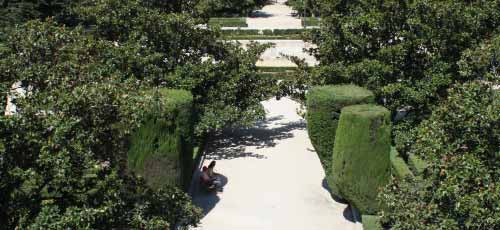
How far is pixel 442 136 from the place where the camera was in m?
8.74

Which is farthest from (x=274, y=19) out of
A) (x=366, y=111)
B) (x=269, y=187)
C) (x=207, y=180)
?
(x=366, y=111)

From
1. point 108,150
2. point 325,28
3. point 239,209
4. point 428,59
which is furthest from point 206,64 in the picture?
point 108,150

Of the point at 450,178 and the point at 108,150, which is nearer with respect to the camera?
the point at 450,178

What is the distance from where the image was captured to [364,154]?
41.8ft

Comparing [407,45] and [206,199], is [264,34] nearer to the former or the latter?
[407,45]

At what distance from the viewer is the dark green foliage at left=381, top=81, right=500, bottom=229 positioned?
26.1 ft

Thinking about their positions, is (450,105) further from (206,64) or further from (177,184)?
(206,64)

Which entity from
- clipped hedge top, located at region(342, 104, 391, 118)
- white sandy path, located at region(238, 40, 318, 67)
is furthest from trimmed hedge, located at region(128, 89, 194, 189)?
white sandy path, located at region(238, 40, 318, 67)

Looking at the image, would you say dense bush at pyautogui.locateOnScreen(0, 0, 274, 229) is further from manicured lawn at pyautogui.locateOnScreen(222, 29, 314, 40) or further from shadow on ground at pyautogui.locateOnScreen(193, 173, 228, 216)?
manicured lawn at pyautogui.locateOnScreen(222, 29, 314, 40)

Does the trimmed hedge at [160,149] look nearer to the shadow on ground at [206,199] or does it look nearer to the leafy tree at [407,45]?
the shadow on ground at [206,199]

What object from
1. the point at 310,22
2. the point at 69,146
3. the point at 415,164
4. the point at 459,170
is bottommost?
the point at 310,22

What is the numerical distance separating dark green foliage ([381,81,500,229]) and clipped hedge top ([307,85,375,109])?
4.76 metres

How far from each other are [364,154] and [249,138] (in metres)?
8.52

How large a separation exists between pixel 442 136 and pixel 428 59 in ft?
23.1
